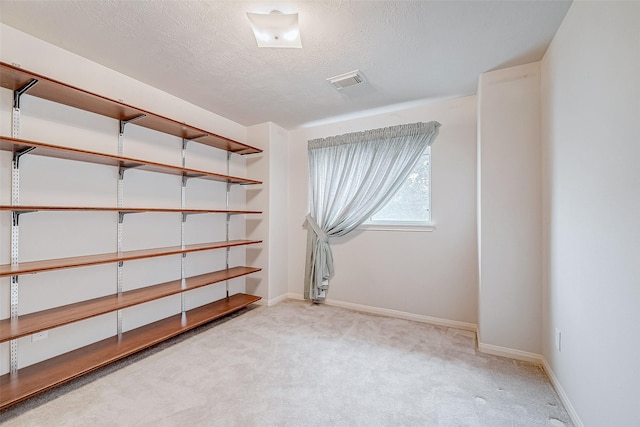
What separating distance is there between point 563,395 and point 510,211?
123 centimetres

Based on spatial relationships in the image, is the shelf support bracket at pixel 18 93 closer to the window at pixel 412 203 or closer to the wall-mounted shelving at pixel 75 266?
the wall-mounted shelving at pixel 75 266

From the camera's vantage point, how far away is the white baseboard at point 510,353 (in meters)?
2.03

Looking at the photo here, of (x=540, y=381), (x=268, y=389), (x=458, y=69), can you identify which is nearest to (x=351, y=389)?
(x=268, y=389)

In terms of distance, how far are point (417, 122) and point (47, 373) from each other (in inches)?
145

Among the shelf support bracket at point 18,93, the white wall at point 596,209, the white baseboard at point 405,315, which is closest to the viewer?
the white wall at point 596,209

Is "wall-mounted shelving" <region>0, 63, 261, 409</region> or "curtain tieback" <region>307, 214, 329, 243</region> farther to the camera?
"curtain tieback" <region>307, 214, 329, 243</region>

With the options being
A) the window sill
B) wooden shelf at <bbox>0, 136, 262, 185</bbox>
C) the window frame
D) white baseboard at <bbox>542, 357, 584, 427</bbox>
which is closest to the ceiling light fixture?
wooden shelf at <bbox>0, 136, 262, 185</bbox>

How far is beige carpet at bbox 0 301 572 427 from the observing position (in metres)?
1.47

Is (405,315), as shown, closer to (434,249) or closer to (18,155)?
(434,249)

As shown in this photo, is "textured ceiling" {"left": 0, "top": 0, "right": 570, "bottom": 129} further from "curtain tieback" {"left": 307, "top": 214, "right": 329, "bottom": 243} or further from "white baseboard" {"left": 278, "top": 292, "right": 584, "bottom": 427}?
"white baseboard" {"left": 278, "top": 292, "right": 584, "bottom": 427}

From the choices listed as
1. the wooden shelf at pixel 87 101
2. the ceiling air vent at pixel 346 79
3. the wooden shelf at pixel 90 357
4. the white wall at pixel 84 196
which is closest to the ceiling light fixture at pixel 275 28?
the ceiling air vent at pixel 346 79

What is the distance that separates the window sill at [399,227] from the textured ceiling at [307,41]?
1.36 m

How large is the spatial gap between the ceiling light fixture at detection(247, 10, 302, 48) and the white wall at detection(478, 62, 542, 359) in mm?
1633

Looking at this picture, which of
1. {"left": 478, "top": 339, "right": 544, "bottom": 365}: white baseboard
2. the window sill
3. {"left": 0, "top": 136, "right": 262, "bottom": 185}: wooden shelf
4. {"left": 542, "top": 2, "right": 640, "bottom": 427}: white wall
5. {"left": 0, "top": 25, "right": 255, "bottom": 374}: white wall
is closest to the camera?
{"left": 542, "top": 2, "right": 640, "bottom": 427}: white wall
